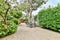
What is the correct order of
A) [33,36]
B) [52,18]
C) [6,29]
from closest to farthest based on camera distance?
1. [6,29]
2. [33,36]
3. [52,18]

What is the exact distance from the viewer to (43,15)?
1451 centimetres

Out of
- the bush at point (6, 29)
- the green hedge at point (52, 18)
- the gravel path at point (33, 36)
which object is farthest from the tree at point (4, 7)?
the green hedge at point (52, 18)

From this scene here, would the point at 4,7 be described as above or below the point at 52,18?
above

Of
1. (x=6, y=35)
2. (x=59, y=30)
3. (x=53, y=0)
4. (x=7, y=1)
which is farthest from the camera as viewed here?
(x=53, y=0)

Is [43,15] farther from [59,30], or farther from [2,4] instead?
[2,4]

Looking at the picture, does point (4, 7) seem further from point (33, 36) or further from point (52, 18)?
point (52, 18)

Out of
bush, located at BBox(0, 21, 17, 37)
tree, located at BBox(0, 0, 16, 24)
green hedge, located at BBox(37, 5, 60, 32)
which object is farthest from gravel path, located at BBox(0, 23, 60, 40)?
tree, located at BBox(0, 0, 16, 24)

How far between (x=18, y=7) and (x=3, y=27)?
233cm

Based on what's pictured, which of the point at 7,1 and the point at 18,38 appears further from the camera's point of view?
the point at 7,1

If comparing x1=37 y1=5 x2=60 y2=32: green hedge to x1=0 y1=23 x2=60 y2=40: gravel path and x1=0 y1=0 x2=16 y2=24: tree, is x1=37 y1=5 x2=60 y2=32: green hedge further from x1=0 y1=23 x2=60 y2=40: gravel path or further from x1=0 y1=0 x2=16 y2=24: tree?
x1=0 y1=0 x2=16 y2=24: tree

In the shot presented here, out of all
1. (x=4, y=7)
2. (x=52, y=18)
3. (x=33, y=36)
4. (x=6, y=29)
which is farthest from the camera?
(x=52, y=18)

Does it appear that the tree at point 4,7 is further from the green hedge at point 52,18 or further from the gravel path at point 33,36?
the green hedge at point 52,18

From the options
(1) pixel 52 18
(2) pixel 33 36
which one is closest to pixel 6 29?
(2) pixel 33 36

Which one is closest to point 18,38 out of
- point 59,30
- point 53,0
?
point 59,30
